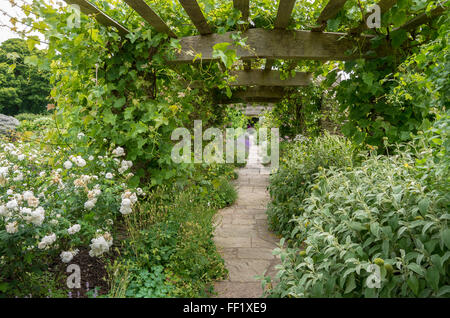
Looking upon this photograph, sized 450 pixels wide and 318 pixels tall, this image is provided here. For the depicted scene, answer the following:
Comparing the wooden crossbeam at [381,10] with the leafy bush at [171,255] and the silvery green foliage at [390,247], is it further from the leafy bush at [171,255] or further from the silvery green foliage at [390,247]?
the leafy bush at [171,255]

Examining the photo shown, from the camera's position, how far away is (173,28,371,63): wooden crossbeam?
2.72 m

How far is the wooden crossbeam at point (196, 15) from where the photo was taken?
6.87ft

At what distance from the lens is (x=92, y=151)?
99.3 inches

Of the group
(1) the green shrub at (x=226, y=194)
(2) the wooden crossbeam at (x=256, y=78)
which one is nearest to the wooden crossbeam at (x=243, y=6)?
(2) the wooden crossbeam at (x=256, y=78)

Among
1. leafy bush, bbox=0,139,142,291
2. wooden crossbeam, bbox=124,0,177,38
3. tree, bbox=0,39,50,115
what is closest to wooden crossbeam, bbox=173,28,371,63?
wooden crossbeam, bbox=124,0,177,38

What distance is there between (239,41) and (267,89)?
4.26m

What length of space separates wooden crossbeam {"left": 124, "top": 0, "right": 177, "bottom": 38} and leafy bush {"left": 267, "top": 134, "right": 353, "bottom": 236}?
210cm

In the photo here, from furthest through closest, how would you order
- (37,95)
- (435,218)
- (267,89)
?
1. (37,95)
2. (267,89)
3. (435,218)

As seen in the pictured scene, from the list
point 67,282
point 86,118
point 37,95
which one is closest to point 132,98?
point 86,118

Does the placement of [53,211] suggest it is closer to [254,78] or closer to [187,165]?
[187,165]

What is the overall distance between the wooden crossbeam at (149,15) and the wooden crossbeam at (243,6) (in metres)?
0.63

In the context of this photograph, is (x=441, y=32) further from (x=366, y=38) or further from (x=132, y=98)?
(x=132, y=98)

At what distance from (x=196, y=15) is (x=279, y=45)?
858mm

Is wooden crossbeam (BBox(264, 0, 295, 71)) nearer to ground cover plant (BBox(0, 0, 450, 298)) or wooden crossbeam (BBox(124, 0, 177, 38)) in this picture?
ground cover plant (BBox(0, 0, 450, 298))
